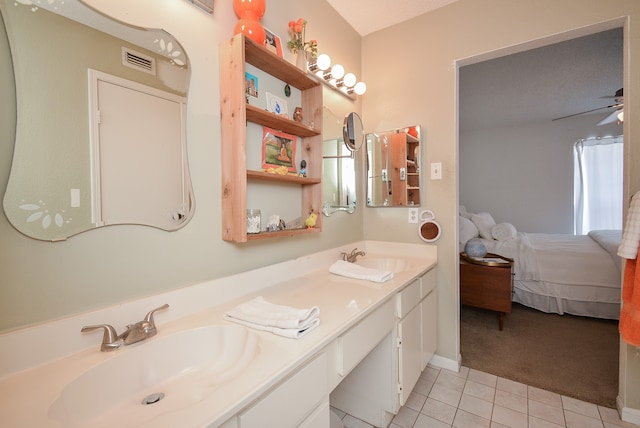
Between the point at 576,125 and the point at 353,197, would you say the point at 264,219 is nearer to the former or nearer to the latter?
the point at 353,197

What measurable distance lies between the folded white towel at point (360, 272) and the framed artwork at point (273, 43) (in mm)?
1134

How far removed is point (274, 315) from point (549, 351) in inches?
92.4

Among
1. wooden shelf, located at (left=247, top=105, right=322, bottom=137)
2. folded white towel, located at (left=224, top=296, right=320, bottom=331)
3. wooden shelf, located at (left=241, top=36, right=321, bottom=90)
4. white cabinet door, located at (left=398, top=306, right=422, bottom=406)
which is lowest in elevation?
white cabinet door, located at (left=398, top=306, right=422, bottom=406)

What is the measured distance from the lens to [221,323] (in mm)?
937

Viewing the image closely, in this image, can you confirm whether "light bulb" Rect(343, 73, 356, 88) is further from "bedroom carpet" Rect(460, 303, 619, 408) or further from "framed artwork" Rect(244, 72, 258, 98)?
"bedroom carpet" Rect(460, 303, 619, 408)

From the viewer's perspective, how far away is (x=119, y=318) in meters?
0.84

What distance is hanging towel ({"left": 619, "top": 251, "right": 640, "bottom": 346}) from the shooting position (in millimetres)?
1247

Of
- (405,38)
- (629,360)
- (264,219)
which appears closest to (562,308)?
(629,360)

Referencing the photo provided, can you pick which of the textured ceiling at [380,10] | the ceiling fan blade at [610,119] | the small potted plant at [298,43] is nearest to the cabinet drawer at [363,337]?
the small potted plant at [298,43]

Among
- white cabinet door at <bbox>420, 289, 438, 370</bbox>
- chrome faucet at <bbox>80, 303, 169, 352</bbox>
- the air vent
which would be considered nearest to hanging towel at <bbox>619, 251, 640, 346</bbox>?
white cabinet door at <bbox>420, 289, 438, 370</bbox>

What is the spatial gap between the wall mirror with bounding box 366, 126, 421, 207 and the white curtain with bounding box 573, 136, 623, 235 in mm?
4134

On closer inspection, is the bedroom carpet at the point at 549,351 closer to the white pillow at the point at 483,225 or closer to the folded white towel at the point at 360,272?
the white pillow at the point at 483,225

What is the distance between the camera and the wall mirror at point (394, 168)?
198 centimetres

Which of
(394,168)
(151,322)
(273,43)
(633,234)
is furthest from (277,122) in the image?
(633,234)
